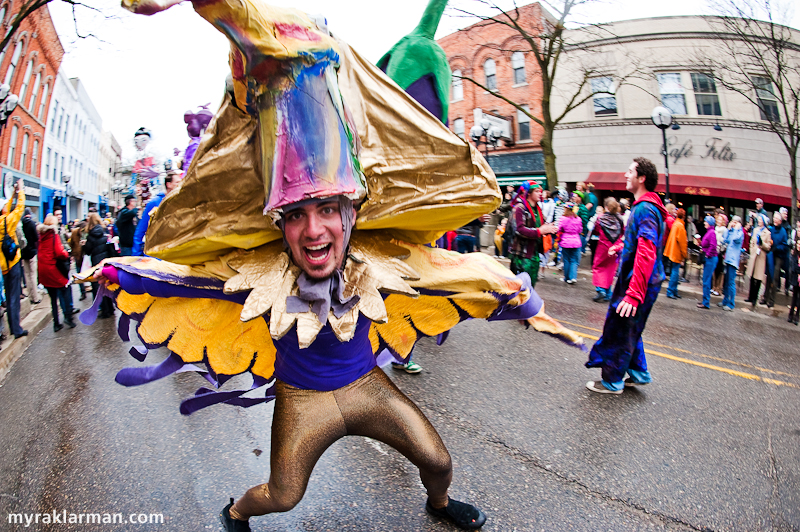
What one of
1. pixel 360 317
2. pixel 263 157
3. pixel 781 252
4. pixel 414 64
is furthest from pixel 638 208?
pixel 781 252

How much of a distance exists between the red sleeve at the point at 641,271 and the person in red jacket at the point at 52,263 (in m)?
7.11

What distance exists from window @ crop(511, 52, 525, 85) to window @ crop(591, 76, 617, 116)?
3207 millimetres

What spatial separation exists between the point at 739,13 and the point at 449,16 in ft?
27.6

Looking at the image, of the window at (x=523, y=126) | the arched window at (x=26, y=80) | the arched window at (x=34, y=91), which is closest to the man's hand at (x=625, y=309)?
the window at (x=523, y=126)

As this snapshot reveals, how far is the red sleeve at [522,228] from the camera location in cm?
570

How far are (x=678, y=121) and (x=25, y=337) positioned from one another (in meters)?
21.7

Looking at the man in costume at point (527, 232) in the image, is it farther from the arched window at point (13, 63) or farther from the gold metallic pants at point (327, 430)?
the arched window at point (13, 63)

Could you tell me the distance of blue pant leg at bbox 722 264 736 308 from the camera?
27.7 ft

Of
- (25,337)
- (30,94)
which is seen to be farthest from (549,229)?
(30,94)

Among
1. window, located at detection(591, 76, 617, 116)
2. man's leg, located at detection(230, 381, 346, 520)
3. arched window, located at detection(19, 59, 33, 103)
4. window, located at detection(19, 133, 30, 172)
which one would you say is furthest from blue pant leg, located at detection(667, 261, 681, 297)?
window, located at detection(19, 133, 30, 172)

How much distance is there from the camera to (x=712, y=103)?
739 inches

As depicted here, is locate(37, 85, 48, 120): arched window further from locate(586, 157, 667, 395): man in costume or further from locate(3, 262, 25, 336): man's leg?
locate(586, 157, 667, 395): man in costume

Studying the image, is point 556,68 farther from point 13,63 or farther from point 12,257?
point 13,63

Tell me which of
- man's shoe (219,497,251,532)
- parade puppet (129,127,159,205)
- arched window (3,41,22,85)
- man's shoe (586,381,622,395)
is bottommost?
man's shoe (586,381,622,395)
